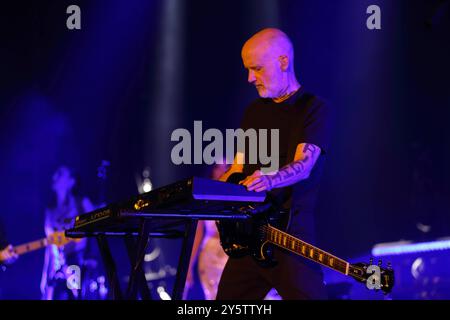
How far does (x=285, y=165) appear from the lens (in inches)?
153

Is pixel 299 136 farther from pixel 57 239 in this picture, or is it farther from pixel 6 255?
pixel 57 239

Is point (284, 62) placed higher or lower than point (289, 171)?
higher

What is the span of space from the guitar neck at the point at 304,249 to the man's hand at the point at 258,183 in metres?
0.29

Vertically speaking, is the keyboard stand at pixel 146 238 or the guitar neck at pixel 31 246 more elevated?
the keyboard stand at pixel 146 238

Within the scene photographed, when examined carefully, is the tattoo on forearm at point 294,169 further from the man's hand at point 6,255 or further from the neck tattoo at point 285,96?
the man's hand at point 6,255

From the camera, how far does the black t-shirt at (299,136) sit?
3795 millimetres

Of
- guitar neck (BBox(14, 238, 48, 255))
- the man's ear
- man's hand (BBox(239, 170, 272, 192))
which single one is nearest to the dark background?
guitar neck (BBox(14, 238, 48, 255))

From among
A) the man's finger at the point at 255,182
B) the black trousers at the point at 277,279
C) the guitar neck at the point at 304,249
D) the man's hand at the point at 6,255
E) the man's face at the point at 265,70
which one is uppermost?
the man's face at the point at 265,70

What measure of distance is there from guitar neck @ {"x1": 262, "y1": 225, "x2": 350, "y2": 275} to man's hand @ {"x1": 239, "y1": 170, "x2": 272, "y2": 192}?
0.29m

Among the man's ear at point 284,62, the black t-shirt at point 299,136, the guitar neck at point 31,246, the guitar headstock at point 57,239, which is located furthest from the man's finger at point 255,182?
the guitar neck at point 31,246

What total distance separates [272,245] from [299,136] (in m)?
0.62

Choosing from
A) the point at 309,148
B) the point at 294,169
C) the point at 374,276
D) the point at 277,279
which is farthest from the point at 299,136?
the point at 374,276

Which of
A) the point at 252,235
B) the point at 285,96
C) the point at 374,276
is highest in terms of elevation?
the point at 285,96
